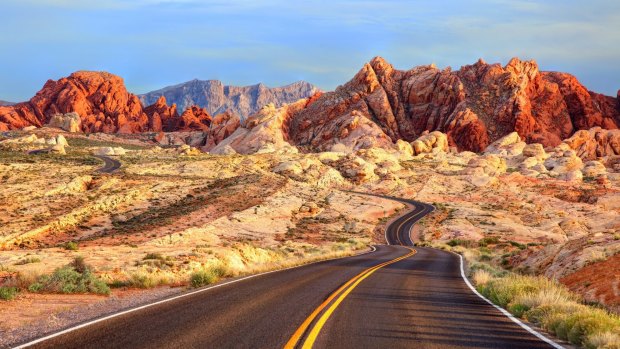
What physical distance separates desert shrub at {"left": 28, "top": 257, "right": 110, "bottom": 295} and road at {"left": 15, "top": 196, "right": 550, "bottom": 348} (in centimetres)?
321

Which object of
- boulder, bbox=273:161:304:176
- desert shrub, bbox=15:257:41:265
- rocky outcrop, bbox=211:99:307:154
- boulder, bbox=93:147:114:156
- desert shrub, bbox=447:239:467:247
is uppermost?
rocky outcrop, bbox=211:99:307:154

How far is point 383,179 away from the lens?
359ft

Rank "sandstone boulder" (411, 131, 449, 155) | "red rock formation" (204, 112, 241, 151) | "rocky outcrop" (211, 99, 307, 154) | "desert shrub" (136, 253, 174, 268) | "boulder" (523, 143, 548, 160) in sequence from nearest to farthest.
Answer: "desert shrub" (136, 253, 174, 268), "boulder" (523, 143, 548, 160), "sandstone boulder" (411, 131, 449, 155), "rocky outcrop" (211, 99, 307, 154), "red rock formation" (204, 112, 241, 151)

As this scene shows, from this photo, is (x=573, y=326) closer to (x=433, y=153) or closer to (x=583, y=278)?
(x=583, y=278)

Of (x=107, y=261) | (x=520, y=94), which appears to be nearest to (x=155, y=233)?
(x=107, y=261)

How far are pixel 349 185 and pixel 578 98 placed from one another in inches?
4788

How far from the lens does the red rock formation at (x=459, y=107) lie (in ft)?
538

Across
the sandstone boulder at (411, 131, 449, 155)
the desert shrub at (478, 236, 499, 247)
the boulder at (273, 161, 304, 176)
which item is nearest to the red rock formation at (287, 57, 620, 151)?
the sandstone boulder at (411, 131, 449, 155)

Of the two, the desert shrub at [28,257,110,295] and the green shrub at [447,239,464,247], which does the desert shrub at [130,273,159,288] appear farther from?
the green shrub at [447,239,464,247]

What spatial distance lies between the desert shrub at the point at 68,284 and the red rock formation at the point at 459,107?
141888 mm

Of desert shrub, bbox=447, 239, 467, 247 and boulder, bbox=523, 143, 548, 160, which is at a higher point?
boulder, bbox=523, 143, 548, 160

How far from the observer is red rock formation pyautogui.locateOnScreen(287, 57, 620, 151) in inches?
6452

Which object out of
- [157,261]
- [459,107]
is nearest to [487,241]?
[157,261]

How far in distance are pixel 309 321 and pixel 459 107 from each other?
167 m
